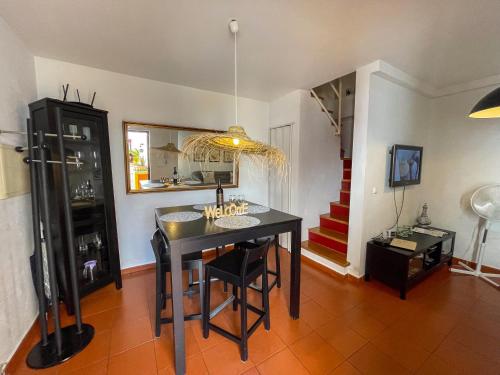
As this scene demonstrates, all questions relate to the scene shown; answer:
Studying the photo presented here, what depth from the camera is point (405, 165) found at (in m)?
2.71

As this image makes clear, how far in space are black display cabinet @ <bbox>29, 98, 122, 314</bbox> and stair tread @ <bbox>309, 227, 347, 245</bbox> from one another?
104 inches

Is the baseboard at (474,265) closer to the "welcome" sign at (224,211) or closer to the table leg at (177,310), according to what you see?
the "welcome" sign at (224,211)

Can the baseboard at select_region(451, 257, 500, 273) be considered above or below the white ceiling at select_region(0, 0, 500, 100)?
below

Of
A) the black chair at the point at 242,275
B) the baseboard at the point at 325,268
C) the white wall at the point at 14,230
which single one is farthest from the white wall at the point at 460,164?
the white wall at the point at 14,230

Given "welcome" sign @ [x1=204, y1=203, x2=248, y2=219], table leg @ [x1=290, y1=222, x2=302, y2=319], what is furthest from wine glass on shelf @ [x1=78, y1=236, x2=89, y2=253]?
table leg @ [x1=290, y1=222, x2=302, y2=319]

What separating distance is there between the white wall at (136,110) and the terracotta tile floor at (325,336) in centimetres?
67

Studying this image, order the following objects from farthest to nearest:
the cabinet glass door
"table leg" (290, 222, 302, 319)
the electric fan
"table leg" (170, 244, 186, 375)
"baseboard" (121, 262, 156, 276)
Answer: "baseboard" (121, 262, 156, 276) → the electric fan → the cabinet glass door → "table leg" (290, 222, 302, 319) → "table leg" (170, 244, 186, 375)

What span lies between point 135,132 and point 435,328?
3.59 metres

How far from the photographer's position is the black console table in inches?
86.0

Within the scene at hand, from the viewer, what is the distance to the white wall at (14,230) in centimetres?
145

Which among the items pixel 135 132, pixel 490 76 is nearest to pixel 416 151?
pixel 490 76

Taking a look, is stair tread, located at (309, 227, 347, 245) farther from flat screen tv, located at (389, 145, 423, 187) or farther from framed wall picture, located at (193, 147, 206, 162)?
framed wall picture, located at (193, 147, 206, 162)

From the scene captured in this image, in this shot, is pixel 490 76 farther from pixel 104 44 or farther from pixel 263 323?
pixel 104 44

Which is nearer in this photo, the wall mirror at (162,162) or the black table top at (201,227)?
the black table top at (201,227)
